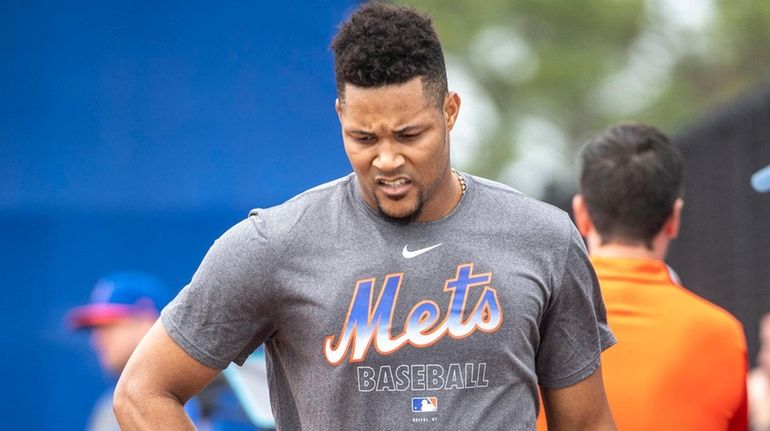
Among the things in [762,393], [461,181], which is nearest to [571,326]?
[461,181]

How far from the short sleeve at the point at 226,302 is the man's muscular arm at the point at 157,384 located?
3 centimetres

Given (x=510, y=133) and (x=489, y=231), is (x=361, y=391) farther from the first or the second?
(x=510, y=133)

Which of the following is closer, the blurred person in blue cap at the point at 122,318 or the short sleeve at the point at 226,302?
the short sleeve at the point at 226,302

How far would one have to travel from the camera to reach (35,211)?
815cm

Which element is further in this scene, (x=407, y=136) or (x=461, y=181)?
(x=461, y=181)

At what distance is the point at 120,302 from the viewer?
6730 millimetres

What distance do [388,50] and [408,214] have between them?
1.20ft

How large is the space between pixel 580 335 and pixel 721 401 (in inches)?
31.9

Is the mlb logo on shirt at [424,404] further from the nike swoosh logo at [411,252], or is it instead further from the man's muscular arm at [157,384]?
the man's muscular arm at [157,384]

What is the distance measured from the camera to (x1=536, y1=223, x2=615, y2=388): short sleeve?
10.8ft

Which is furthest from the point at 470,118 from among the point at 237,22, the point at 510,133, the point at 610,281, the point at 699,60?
the point at 610,281

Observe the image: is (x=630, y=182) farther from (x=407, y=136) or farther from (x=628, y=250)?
(x=407, y=136)

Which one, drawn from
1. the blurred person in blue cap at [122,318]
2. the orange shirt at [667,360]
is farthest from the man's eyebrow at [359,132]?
the blurred person in blue cap at [122,318]

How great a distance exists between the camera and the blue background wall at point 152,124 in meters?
8.00
